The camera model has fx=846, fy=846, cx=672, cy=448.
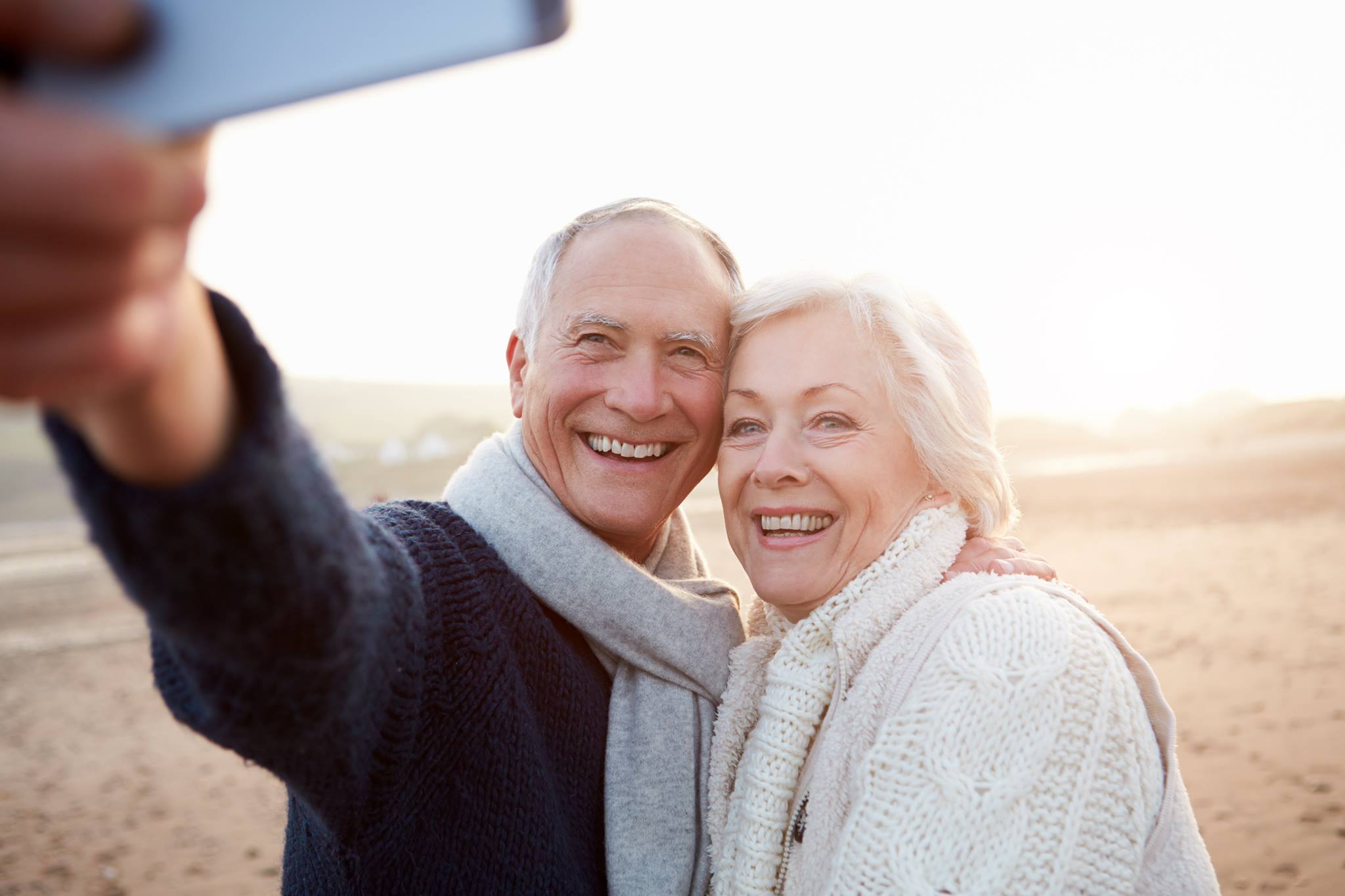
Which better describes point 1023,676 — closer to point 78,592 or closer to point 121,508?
point 121,508

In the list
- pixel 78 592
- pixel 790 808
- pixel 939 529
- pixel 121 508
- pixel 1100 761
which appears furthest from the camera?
pixel 78 592

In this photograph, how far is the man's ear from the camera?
2.75m

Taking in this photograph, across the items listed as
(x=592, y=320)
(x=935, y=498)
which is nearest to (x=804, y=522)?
(x=935, y=498)

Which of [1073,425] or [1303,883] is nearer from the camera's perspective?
[1303,883]

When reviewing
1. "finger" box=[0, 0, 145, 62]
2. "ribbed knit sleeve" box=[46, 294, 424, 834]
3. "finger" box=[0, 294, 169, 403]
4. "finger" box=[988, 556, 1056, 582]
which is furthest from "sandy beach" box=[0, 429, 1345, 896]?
"finger" box=[0, 0, 145, 62]

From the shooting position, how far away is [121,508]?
917 mm

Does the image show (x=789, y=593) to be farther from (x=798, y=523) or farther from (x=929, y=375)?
(x=929, y=375)

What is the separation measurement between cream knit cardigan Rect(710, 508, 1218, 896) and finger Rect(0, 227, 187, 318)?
1478 mm

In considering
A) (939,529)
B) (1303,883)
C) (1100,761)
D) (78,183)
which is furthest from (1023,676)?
(1303,883)

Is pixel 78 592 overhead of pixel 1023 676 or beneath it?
beneath

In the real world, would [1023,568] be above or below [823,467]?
below

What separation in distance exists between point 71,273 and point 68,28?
171mm

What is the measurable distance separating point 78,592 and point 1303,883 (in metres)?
17.9

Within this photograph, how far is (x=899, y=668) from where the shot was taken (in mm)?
1798
